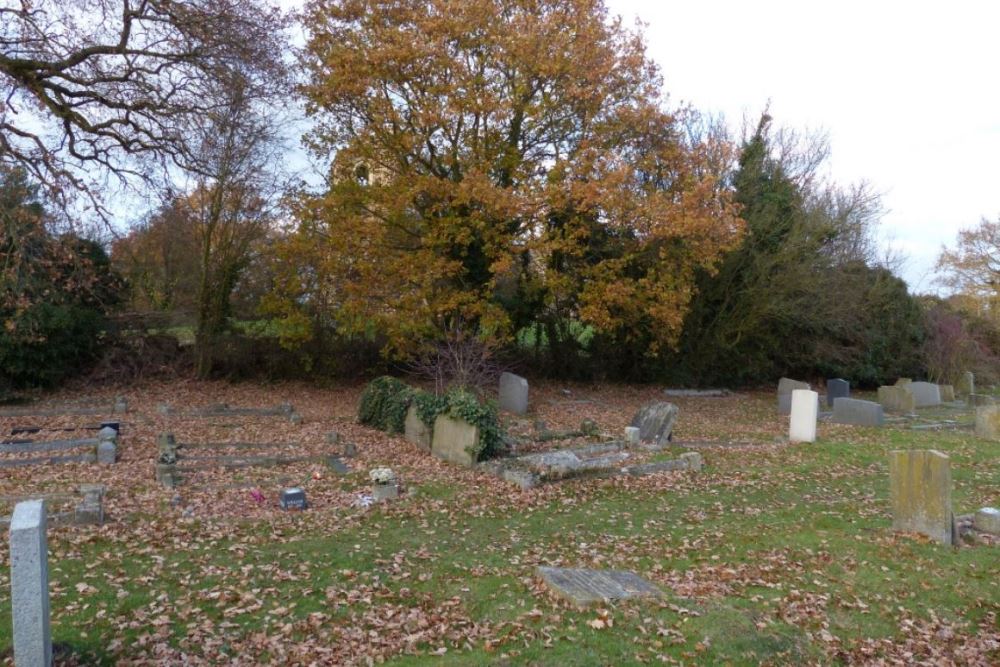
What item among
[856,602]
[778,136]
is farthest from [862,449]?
[778,136]

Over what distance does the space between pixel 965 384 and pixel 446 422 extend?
24.3 meters

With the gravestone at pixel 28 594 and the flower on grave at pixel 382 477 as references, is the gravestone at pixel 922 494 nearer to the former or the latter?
the flower on grave at pixel 382 477

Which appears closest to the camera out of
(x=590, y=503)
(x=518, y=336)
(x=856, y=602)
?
(x=856, y=602)

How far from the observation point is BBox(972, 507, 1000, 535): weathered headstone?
891 centimetres

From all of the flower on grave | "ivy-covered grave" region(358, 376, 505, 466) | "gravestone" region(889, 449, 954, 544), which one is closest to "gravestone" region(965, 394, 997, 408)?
"gravestone" region(889, 449, 954, 544)

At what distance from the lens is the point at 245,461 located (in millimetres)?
12188

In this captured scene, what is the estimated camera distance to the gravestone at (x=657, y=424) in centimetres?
1509

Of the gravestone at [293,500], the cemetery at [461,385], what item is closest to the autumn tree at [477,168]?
the cemetery at [461,385]

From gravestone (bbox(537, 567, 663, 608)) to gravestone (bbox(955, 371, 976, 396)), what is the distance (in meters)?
26.4

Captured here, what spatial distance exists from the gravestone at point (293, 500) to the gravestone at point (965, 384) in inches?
1066

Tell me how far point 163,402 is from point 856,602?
16.7m

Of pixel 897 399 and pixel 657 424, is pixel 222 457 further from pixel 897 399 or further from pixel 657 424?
pixel 897 399

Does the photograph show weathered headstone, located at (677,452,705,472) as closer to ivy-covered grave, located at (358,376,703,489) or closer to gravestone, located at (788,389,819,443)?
ivy-covered grave, located at (358,376,703,489)

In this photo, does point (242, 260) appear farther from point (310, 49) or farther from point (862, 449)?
point (862, 449)
